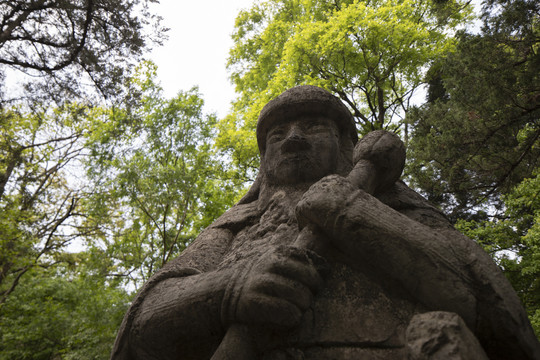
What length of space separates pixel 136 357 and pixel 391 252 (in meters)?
1.65

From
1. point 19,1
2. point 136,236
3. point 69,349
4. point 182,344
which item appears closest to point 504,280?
point 182,344

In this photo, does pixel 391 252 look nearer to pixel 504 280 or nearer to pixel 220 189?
pixel 504 280

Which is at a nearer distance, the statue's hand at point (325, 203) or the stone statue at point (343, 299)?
the stone statue at point (343, 299)

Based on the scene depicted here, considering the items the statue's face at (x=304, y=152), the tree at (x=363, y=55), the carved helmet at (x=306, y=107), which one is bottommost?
the statue's face at (x=304, y=152)

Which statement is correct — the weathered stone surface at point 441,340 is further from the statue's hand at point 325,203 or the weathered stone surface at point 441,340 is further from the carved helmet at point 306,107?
the carved helmet at point 306,107

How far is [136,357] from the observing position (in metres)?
2.27

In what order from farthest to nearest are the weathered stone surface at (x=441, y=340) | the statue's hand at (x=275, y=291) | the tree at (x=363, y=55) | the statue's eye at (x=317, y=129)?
the tree at (x=363, y=55), the statue's eye at (x=317, y=129), the statue's hand at (x=275, y=291), the weathered stone surface at (x=441, y=340)

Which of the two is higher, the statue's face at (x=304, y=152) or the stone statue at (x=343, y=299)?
the statue's face at (x=304, y=152)

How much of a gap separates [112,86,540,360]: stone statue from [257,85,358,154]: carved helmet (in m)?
0.92

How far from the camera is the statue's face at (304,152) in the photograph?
3.07 meters

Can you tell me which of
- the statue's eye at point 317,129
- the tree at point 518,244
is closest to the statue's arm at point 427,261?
the statue's eye at point 317,129

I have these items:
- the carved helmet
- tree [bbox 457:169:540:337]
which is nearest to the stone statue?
the carved helmet

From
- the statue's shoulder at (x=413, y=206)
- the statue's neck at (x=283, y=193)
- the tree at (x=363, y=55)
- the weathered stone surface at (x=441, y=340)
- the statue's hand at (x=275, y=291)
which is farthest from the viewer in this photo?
the tree at (x=363, y=55)

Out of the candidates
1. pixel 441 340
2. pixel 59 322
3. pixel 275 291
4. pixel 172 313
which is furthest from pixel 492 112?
pixel 59 322
